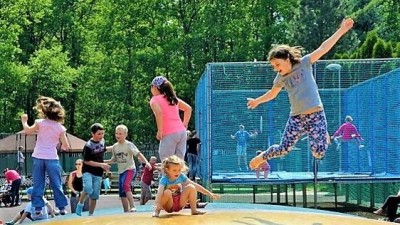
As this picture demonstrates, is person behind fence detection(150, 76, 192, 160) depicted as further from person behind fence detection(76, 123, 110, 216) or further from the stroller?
the stroller

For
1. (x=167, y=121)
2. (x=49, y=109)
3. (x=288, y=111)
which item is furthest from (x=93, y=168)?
(x=288, y=111)

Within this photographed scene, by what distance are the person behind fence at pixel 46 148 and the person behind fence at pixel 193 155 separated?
385 inches

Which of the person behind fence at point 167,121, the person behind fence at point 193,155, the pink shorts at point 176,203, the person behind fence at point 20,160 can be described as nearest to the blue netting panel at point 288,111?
the person behind fence at point 193,155

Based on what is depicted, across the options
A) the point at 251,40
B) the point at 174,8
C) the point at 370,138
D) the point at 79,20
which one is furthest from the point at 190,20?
the point at 370,138

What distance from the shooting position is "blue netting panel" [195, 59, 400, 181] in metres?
15.2

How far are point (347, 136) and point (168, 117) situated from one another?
860 cm

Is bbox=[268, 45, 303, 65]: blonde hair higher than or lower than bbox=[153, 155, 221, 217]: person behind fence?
higher

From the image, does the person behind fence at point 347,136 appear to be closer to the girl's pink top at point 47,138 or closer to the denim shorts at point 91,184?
the denim shorts at point 91,184

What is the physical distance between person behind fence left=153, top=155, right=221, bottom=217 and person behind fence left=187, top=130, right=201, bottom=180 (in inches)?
482

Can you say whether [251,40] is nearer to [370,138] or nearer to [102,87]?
[102,87]

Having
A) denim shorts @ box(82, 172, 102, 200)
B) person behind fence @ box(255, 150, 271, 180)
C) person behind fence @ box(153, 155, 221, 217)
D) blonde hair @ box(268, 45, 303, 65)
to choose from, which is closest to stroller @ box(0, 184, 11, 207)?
person behind fence @ box(255, 150, 271, 180)

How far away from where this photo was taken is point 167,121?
7.34 metres

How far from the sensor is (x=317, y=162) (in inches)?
605

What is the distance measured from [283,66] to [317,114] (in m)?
0.51
